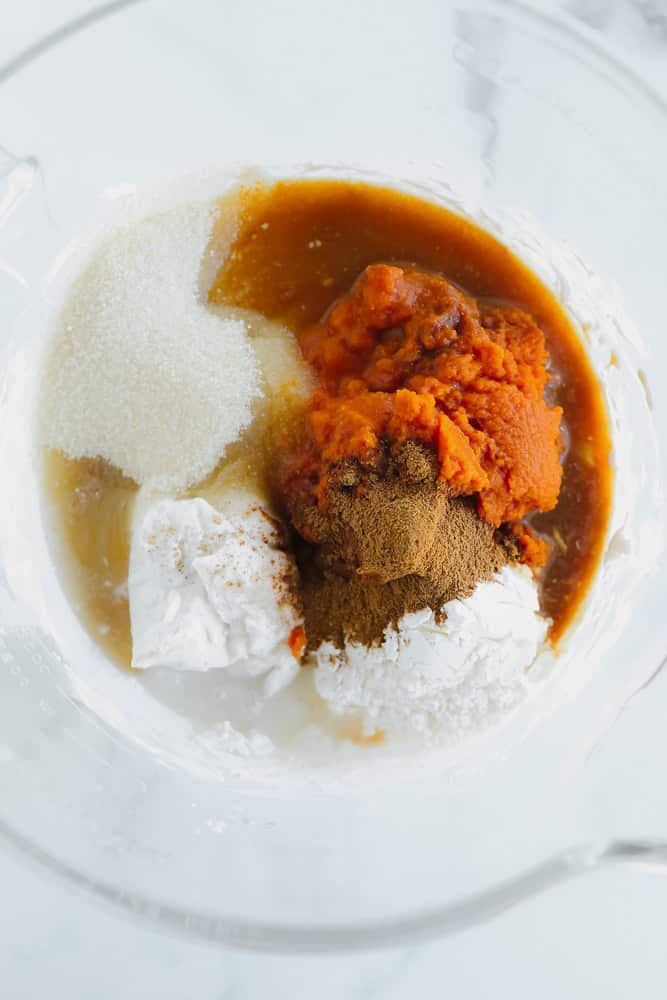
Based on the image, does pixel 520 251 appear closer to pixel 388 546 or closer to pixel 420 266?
pixel 420 266

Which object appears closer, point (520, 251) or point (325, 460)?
point (325, 460)

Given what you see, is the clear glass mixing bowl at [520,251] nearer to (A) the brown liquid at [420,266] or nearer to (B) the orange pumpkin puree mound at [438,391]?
(A) the brown liquid at [420,266]

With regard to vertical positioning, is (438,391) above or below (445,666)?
above

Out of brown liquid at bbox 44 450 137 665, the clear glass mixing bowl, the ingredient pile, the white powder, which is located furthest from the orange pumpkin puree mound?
brown liquid at bbox 44 450 137 665

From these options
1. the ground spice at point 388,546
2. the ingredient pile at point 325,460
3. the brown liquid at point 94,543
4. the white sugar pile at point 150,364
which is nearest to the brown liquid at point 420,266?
the ingredient pile at point 325,460

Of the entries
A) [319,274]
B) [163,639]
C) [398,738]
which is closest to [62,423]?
[163,639]

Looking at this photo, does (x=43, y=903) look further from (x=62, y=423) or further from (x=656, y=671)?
(x=656, y=671)

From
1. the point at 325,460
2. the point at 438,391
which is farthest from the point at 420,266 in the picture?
the point at 325,460
